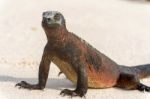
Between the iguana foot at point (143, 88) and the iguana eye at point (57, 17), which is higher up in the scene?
the iguana eye at point (57, 17)

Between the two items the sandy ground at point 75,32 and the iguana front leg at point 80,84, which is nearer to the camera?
the iguana front leg at point 80,84

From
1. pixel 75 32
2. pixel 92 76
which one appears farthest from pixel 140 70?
pixel 75 32

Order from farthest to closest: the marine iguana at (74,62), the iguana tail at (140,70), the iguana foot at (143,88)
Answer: the iguana tail at (140,70) < the iguana foot at (143,88) < the marine iguana at (74,62)

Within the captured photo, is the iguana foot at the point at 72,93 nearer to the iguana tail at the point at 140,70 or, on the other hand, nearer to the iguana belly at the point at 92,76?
the iguana belly at the point at 92,76

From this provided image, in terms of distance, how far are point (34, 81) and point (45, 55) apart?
0.86 meters

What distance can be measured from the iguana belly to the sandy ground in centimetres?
10

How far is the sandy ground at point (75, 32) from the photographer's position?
316 inches

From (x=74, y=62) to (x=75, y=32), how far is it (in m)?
4.78

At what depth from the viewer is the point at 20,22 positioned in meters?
13.0

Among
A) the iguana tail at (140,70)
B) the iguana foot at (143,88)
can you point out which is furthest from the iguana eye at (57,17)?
the iguana foot at (143,88)

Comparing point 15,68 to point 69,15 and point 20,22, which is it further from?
point 69,15

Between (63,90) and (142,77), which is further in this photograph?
(142,77)

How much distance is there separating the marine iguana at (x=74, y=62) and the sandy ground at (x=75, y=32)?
14 cm

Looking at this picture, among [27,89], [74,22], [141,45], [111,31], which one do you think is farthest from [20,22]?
[27,89]
